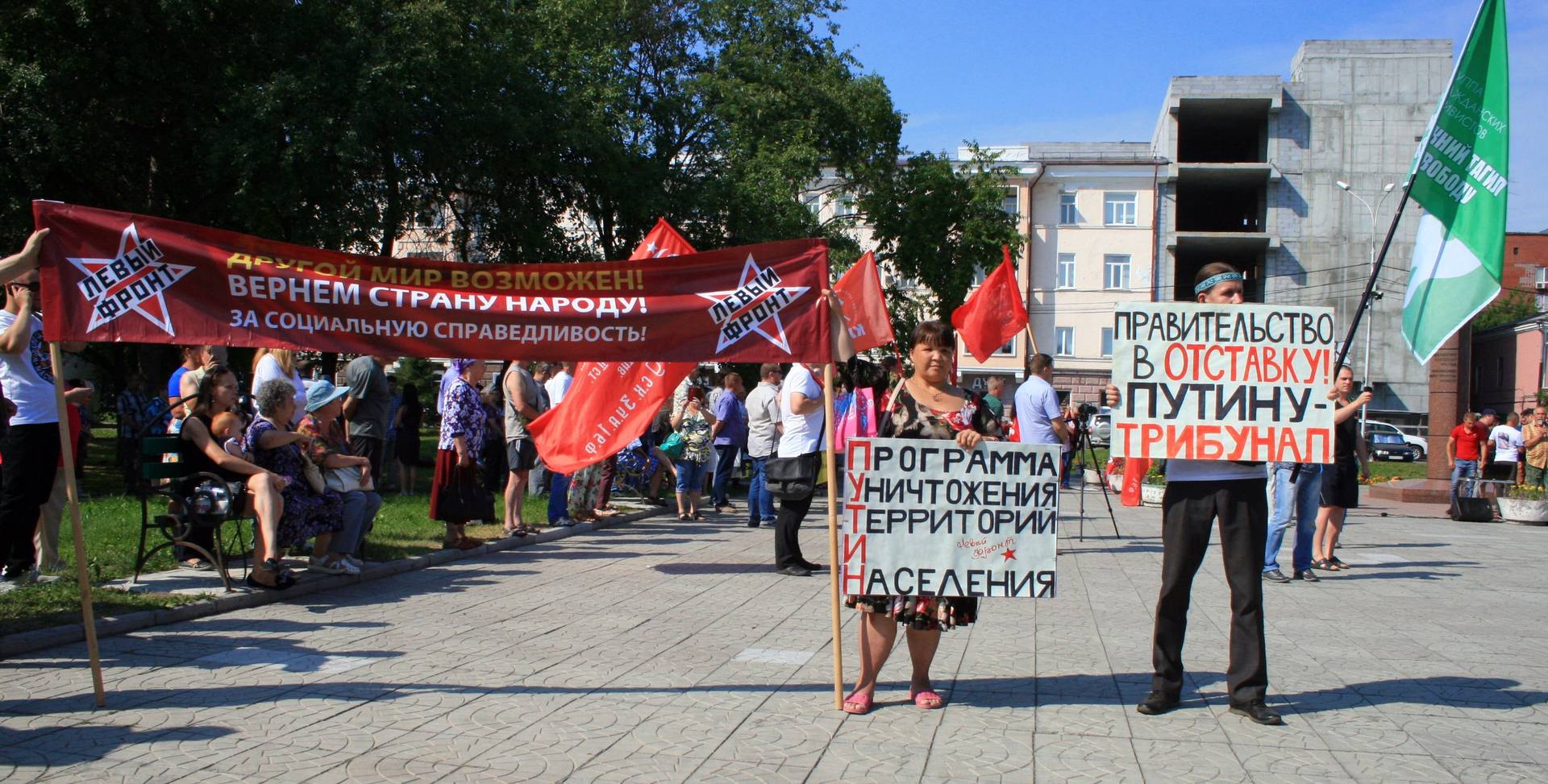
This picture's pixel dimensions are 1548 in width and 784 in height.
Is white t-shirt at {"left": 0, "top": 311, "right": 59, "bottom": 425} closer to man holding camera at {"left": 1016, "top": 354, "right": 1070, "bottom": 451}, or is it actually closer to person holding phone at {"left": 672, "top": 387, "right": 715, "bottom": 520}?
man holding camera at {"left": 1016, "top": 354, "right": 1070, "bottom": 451}

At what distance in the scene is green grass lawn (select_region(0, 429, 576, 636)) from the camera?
709 cm

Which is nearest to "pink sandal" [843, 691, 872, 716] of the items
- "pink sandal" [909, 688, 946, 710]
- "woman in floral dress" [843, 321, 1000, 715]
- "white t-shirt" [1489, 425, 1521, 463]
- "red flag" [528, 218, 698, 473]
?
"woman in floral dress" [843, 321, 1000, 715]

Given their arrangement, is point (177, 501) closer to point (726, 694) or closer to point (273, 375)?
point (273, 375)

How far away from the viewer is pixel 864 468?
5559 mm

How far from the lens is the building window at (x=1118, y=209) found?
55.5m

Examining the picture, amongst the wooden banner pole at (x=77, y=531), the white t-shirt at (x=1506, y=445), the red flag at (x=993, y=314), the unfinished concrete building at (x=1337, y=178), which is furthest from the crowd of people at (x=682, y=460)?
the unfinished concrete building at (x=1337, y=178)

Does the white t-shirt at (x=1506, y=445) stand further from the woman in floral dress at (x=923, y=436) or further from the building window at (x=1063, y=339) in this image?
the building window at (x=1063, y=339)

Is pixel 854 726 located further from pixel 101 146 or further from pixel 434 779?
pixel 101 146

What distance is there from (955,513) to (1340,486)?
7432mm

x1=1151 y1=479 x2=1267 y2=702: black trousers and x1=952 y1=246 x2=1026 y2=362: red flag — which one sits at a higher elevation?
x1=952 y1=246 x2=1026 y2=362: red flag

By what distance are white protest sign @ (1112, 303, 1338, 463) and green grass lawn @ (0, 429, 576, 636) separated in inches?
240

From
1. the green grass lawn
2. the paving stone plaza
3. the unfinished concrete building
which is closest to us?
the paving stone plaza

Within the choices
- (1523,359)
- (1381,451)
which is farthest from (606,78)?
(1523,359)

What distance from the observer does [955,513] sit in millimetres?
5547
